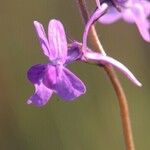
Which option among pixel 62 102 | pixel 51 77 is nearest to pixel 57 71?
pixel 51 77

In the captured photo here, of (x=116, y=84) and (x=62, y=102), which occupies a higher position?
(x=116, y=84)

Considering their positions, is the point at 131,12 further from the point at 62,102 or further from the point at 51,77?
the point at 62,102

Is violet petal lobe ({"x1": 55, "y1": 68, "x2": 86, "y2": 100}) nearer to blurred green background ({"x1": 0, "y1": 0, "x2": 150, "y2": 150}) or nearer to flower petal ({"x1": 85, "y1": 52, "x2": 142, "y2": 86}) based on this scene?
flower petal ({"x1": 85, "y1": 52, "x2": 142, "y2": 86})

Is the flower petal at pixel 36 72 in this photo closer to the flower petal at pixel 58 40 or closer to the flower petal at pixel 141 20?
the flower petal at pixel 58 40

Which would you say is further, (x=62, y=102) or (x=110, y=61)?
(x=62, y=102)

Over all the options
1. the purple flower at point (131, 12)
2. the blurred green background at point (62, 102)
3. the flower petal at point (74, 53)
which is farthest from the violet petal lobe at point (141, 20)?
the blurred green background at point (62, 102)

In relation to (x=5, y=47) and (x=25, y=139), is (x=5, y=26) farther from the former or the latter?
(x=25, y=139)

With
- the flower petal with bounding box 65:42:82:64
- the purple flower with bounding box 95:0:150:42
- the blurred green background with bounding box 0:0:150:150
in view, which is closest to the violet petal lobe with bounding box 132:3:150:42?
the purple flower with bounding box 95:0:150:42

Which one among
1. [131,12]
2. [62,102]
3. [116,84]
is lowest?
[62,102]
